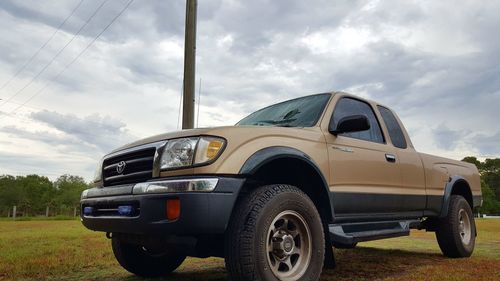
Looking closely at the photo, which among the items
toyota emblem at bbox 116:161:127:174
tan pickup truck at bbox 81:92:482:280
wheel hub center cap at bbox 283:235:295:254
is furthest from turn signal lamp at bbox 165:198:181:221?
wheel hub center cap at bbox 283:235:295:254

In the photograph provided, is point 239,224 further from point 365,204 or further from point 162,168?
point 365,204

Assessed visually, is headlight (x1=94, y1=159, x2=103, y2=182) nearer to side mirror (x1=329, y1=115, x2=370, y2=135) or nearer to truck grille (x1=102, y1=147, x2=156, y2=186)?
truck grille (x1=102, y1=147, x2=156, y2=186)

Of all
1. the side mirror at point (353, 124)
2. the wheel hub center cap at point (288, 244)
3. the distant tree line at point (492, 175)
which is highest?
the distant tree line at point (492, 175)

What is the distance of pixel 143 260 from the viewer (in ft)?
16.0

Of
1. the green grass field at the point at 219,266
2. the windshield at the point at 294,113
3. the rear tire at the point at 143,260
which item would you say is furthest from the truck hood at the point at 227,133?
the green grass field at the point at 219,266

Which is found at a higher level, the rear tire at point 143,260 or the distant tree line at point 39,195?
the distant tree line at point 39,195

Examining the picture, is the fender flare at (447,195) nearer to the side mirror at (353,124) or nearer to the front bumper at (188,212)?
the side mirror at (353,124)

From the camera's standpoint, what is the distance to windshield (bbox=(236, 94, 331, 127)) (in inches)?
190

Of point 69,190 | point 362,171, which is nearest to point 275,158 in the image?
point 362,171

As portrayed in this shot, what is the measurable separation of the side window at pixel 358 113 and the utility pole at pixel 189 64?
10.1ft

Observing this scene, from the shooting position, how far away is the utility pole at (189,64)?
7.73 metres

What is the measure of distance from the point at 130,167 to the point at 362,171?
244cm

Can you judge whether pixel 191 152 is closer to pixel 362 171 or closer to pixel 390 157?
pixel 362 171

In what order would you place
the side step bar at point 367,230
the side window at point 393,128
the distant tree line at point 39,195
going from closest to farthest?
the side step bar at point 367,230 < the side window at point 393,128 < the distant tree line at point 39,195
